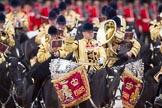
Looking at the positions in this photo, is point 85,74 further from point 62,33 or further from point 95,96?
point 62,33

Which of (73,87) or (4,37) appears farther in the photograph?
(4,37)

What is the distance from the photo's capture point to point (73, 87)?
17703 millimetres

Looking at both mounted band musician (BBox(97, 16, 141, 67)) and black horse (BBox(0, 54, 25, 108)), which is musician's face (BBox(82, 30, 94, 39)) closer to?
mounted band musician (BBox(97, 16, 141, 67))

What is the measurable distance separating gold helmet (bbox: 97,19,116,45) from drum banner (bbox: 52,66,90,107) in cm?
140

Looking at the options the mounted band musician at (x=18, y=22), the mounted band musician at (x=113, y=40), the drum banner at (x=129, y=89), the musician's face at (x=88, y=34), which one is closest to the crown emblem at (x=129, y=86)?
the drum banner at (x=129, y=89)

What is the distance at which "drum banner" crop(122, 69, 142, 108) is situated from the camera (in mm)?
18516

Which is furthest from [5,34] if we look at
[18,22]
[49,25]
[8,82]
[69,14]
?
[69,14]

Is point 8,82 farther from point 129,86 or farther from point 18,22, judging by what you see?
point 18,22

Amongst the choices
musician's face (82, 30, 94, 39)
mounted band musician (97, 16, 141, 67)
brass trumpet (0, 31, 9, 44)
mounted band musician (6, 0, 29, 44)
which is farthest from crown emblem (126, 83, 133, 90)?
mounted band musician (6, 0, 29, 44)

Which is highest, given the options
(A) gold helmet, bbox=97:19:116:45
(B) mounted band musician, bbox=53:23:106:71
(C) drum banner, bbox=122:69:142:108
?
(A) gold helmet, bbox=97:19:116:45

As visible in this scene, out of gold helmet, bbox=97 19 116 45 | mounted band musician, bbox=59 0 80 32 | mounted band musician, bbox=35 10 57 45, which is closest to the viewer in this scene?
gold helmet, bbox=97 19 116 45

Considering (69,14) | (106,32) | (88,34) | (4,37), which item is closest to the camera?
(88,34)

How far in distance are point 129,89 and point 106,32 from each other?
56.3 inches

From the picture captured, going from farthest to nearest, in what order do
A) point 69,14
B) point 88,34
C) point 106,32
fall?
point 69,14 → point 106,32 → point 88,34
